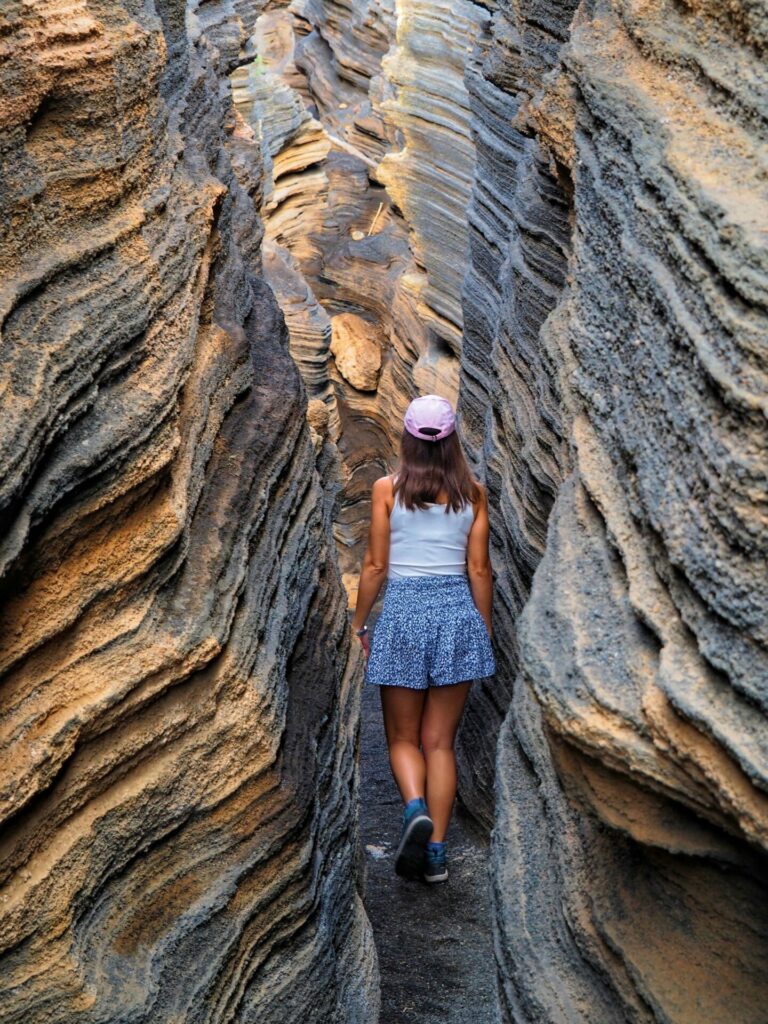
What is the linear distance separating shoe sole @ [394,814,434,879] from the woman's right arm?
0.76 m

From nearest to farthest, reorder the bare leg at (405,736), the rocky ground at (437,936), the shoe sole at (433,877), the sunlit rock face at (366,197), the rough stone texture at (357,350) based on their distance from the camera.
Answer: the rocky ground at (437,936) < the bare leg at (405,736) < the shoe sole at (433,877) < the sunlit rock face at (366,197) < the rough stone texture at (357,350)

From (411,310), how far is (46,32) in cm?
895

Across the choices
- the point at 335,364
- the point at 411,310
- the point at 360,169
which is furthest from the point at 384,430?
the point at 360,169

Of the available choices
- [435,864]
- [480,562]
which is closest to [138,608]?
[480,562]

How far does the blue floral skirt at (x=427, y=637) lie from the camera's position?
4844mm

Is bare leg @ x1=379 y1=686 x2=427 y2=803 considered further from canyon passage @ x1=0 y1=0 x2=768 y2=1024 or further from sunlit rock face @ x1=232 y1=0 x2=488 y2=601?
sunlit rock face @ x1=232 y1=0 x2=488 y2=601

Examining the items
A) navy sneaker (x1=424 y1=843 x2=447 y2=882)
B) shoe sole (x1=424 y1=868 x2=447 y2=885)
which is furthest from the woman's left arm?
shoe sole (x1=424 y1=868 x2=447 y2=885)

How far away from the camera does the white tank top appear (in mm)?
4793

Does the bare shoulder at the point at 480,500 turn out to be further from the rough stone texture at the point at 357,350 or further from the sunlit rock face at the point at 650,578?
the rough stone texture at the point at 357,350

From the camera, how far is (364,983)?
14.4 feet

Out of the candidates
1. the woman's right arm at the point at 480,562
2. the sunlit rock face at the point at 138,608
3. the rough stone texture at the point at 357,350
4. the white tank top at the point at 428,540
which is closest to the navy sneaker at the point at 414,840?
the sunlit rock face at the point at 138,608

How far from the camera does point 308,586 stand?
15.1ft

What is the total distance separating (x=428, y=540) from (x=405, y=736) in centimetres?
82

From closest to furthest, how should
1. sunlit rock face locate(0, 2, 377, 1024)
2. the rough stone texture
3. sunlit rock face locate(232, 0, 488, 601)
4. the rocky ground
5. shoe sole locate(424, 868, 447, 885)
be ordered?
sunlit rock face locate(0, 2, 377, 1024), the rocky ground, shoe sole locate(424, 868, 447, 885), sunlit rock face locate(232, 0, 488, 601), the rough stone texture
